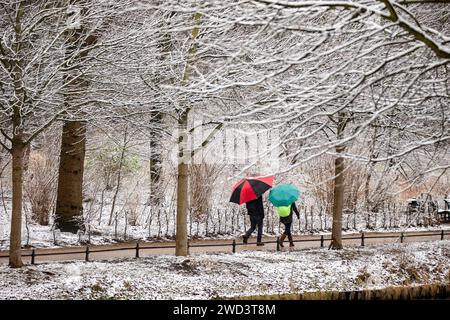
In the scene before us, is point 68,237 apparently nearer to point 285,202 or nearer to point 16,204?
point 16,204

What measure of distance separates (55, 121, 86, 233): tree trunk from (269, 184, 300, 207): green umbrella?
4812mm

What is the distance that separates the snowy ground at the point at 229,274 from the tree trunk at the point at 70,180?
3.63 m

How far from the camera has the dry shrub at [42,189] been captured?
49.4 ft

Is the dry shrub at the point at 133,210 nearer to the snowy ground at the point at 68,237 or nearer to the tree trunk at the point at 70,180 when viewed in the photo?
the snowy ground at the point at 68,237

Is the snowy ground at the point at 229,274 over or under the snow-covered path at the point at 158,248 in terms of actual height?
under

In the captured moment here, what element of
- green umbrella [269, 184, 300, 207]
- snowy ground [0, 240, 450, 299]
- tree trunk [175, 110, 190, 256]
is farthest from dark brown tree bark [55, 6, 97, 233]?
green umbrella [269, 184, 300, 207]

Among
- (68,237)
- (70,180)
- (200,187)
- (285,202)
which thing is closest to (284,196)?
(285,202)

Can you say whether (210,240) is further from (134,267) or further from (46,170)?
(46,170)

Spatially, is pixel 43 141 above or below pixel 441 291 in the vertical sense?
above

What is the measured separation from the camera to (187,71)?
33.0ft

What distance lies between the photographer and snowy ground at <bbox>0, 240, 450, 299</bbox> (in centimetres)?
868

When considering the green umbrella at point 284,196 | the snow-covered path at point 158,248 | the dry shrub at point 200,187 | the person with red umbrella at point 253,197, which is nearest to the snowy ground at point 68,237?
the snow-covered path at point 158,248
